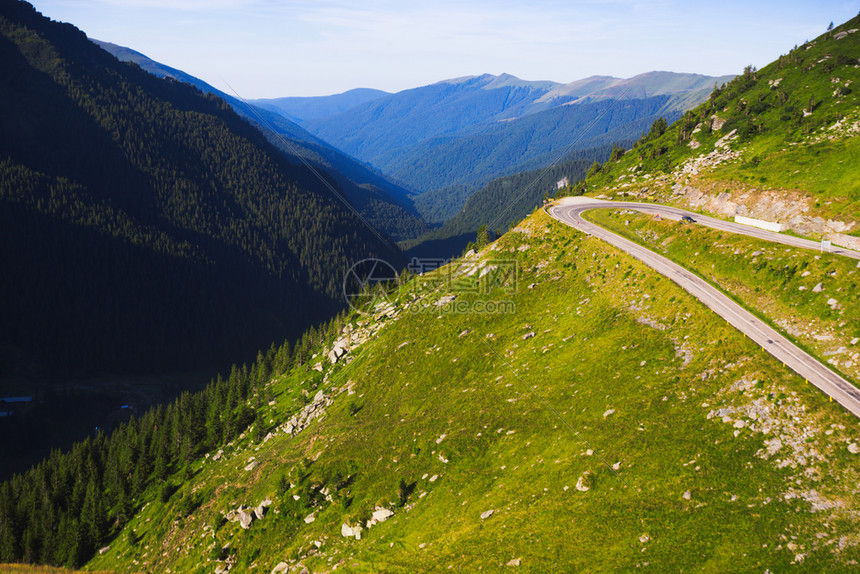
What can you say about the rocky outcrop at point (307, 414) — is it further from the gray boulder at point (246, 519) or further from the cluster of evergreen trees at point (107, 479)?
the gray boulder at point (246, 519)

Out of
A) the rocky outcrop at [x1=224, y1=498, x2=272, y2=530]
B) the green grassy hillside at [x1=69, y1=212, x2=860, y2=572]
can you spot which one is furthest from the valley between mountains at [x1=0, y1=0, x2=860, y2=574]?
the rocky outcrop at [x1=224, y1=498, x2=272, y2=530]

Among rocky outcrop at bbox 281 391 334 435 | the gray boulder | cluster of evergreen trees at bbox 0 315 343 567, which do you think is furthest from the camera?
cluster of evergreen trees at bbox 0 315 343 567

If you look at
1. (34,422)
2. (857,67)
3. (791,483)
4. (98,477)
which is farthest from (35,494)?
(857,67)

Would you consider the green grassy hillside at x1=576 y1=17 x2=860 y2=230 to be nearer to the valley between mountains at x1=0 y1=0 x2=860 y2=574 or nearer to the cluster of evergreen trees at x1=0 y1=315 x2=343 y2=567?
the valley between mountains at x1=0 y1=0 x2=860 y2=574

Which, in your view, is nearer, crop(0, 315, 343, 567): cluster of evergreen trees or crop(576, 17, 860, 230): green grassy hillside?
crop(576, 17, 860, 230): green grassy hillside

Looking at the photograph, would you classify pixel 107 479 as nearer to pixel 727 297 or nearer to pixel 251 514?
pixel 251 514

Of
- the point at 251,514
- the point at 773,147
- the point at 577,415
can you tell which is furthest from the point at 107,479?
the point at 773,147

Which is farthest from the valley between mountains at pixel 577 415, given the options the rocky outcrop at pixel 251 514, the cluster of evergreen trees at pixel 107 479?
the cluster of evergreen trees at pixel 107 479

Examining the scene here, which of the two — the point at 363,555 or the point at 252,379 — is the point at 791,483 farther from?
the point at 252,379
